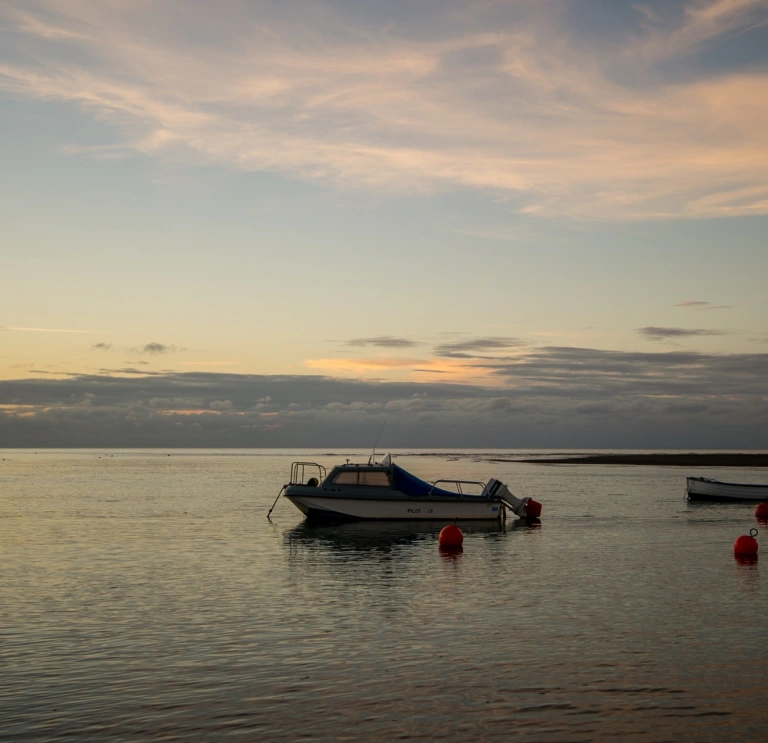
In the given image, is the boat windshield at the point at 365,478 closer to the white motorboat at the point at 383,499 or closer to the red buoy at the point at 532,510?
the white motorboat at the point at 383,499

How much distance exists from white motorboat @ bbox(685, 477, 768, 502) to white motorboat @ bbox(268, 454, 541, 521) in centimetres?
2340

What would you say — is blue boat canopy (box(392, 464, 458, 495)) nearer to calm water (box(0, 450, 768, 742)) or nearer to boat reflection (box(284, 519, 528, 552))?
boat reflection (box(284, 519, 528, 552))

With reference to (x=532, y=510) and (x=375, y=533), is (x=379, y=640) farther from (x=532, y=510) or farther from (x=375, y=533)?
(x=532, y=510)

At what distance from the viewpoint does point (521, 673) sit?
14977mm

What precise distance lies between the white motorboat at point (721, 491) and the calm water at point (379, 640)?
23211 mm

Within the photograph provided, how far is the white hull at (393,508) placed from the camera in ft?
136

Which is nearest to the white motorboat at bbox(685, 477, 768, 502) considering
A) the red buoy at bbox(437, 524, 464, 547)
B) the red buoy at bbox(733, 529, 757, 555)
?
the red buoy at bbox(733, 529, 757, 555)

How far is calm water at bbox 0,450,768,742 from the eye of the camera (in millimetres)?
12453

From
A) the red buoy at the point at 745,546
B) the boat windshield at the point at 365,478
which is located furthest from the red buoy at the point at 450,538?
the red buoy at the point at 745,546

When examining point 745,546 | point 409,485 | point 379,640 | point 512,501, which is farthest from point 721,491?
point 379,640

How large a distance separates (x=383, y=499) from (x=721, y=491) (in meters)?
29.7

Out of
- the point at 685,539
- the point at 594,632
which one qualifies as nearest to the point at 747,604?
the point at 594,632

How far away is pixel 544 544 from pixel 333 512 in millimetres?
10775

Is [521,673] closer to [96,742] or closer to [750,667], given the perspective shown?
[750,667]
